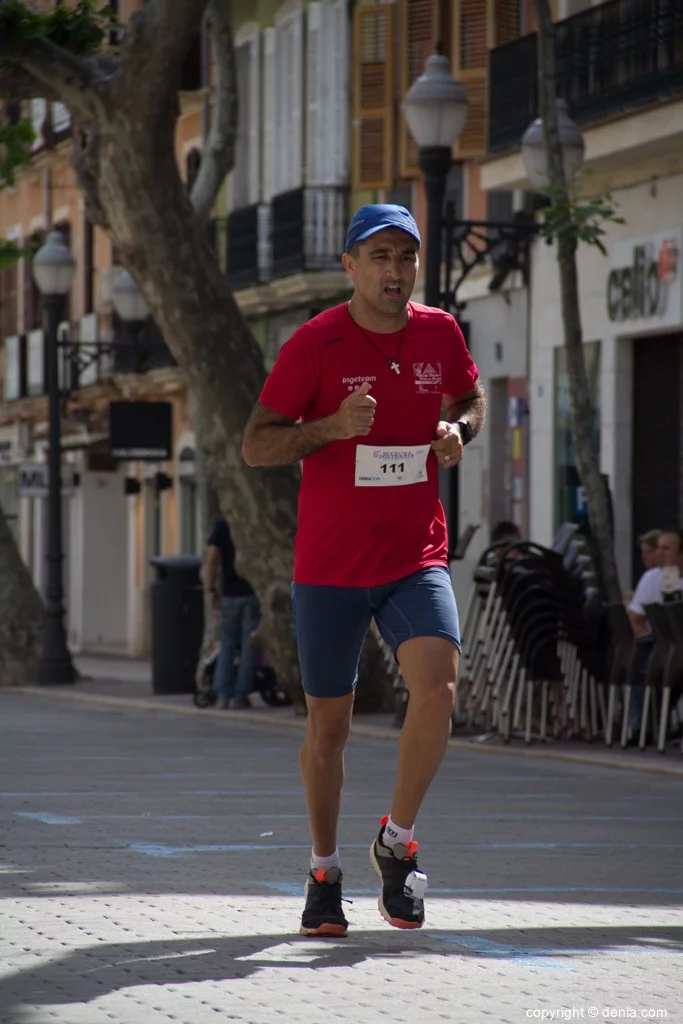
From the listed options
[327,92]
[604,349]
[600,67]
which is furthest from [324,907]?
[327,92]

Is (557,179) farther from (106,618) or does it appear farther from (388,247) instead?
(106,618)

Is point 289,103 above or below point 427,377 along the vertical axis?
above

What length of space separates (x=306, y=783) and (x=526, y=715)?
9.78 meters

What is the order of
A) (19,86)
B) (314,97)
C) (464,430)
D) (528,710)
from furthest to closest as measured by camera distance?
(314,97) → (19,86) → (528,710) → (464,430)

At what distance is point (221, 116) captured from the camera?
24.3 meters

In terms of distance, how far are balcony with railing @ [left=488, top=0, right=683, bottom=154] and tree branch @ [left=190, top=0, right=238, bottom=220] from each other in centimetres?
276

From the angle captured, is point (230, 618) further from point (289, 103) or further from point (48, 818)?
point (289, 103)

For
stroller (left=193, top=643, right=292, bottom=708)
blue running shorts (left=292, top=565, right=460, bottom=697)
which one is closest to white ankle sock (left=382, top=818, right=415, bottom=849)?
blue running shorts (left=292, top=565, right=460, bottom=697)

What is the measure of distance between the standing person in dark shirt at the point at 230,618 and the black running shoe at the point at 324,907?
47.0ft

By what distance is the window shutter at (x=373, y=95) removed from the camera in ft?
102

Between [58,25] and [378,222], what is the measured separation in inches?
554

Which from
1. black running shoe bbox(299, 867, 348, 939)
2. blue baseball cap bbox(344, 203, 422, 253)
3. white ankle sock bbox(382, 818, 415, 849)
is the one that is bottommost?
black running shoe bbox(299, 867, 348, 939)

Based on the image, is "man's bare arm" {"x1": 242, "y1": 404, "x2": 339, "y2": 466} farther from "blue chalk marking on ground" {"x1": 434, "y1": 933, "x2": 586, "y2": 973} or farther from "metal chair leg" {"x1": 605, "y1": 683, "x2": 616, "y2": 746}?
"metal chair leg" {"x1": 605, "y1": 683, "x2": 616, "y2": 746}

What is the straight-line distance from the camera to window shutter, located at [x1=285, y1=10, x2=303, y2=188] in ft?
113
